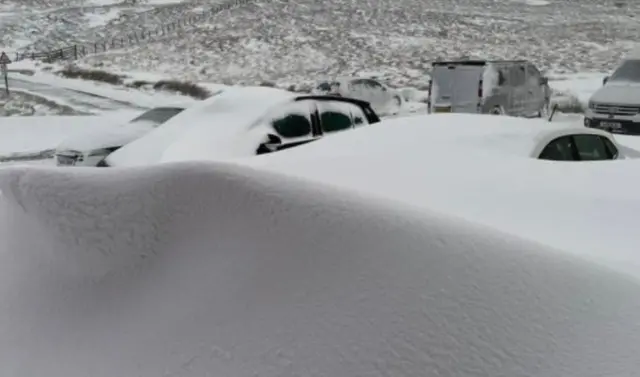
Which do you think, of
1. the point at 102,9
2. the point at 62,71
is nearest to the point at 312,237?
the point at 62,71

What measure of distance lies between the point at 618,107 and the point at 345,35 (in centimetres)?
3484

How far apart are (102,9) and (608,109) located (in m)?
62.1

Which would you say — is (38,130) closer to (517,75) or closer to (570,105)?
(517,75)

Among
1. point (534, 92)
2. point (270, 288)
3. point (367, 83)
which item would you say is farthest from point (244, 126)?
point (367, 83)

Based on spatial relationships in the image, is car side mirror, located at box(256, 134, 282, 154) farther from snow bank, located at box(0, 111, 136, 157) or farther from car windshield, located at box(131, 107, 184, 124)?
snow bank, located at box(0, 111, 136, 157)

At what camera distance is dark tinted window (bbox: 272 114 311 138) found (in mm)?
9320

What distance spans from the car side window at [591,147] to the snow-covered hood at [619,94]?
9.97 metres

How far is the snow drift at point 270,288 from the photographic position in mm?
1861

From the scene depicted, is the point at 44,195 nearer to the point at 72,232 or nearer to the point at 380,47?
the point at 72,232

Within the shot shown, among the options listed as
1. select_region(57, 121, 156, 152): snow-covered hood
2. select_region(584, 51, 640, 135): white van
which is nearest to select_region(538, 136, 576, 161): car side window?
select_region(57, 121, 156, 152): snow-covered hood

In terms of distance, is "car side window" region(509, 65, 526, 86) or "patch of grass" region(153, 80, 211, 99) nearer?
"car side window" region(509, 65, 526, 86)

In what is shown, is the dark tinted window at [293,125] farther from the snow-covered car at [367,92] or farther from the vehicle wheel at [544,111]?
the snow-covered car at [367,92]

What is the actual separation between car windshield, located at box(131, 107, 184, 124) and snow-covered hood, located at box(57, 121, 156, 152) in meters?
0.38

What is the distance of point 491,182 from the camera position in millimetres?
4570
